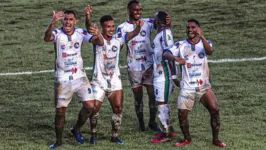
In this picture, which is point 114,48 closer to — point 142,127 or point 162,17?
point 162,17

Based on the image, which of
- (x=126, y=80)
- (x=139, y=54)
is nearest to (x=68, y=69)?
(x=139, y=54)

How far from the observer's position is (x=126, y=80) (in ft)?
53.1

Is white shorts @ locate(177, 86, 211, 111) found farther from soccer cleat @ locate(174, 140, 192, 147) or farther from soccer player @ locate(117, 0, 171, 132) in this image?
soccer player @ locate(117, 0, 171, 132)

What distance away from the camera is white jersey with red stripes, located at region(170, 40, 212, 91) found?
36.3ft

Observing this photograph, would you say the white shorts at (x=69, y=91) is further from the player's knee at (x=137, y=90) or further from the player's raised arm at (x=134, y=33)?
the player's knee at (x=137, y=90)

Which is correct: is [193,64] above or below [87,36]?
below

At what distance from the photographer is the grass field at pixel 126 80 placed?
39.4 feet

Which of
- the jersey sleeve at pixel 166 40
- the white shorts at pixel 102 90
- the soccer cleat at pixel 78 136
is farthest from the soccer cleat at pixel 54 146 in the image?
the jersey sleeve at pixel 166 40

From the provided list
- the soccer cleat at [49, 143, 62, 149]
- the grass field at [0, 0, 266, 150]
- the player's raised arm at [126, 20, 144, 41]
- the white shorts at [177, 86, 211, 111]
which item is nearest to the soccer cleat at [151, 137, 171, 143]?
the grass field at [0, 0, 266, 150]

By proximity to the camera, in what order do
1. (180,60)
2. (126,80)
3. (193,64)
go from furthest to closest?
(126,80) < (193,64) < (180,60)

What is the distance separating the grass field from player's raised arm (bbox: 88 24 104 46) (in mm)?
1527

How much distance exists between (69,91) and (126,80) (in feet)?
16.0

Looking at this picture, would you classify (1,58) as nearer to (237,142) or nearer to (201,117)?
(201,117)

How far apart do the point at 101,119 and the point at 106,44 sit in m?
2.11
